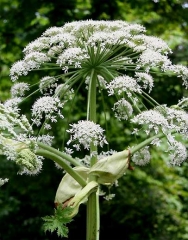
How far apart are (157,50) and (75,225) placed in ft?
8.60

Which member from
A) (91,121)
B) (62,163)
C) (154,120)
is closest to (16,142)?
(62,163)

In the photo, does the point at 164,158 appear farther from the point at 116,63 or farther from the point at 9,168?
the point at 116,63

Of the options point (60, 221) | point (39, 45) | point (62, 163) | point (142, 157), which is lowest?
point (60, 221)

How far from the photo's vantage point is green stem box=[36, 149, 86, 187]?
141 centimetres

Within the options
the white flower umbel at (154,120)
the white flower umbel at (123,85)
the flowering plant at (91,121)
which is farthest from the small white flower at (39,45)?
the white flower umbel at (154,120)

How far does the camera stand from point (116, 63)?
1632 millimetres

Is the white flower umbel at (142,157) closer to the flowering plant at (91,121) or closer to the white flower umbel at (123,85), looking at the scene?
the flowering plant at (91,121)

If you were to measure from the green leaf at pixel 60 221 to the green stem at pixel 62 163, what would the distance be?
0.13 m

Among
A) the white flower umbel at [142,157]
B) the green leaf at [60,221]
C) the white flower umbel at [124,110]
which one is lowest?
the green leaf at [60,221]

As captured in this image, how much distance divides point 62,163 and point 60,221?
0.59 ft

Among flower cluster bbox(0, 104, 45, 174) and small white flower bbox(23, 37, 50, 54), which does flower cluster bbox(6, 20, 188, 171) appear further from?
flower cluster bbox(0, 104, 45, 174)

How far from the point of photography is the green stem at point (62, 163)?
4.63 feet

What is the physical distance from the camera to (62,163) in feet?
4.79

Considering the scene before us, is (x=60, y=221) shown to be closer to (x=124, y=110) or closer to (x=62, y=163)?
(x=62, y=163)
